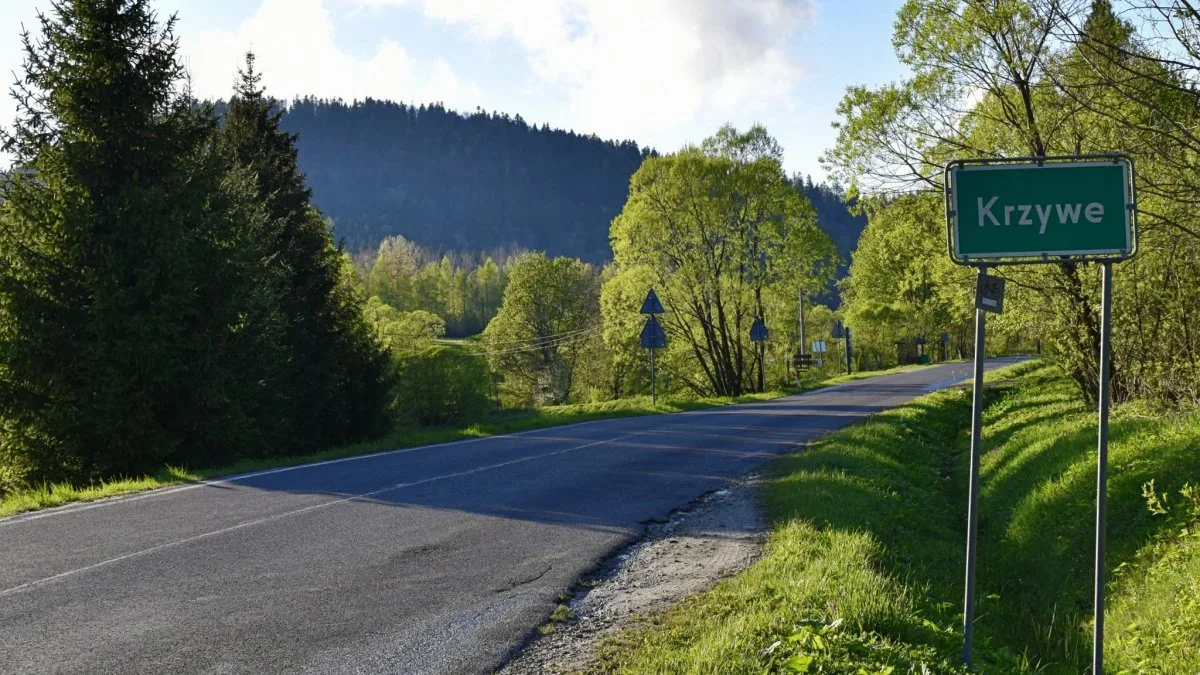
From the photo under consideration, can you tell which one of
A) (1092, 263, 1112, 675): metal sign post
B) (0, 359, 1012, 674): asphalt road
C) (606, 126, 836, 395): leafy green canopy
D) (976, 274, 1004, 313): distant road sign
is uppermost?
(606, 126, 836, 395): leafy green canopy

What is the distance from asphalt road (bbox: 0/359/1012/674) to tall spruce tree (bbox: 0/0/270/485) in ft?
13.2

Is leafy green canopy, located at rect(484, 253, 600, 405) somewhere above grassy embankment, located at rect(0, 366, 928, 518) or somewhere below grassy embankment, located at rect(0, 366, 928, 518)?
above

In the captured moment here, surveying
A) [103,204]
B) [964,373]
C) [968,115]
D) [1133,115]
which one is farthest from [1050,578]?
[964,373]

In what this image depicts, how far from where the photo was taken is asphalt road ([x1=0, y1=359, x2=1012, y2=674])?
4.95 m

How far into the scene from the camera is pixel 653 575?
22.5 feet

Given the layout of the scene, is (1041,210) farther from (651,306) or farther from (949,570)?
(651,306)

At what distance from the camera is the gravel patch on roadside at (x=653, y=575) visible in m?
5.07

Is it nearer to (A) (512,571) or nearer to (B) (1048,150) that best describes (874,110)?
(B) (1048,150)

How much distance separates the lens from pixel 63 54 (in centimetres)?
1543

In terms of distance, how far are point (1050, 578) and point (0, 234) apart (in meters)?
16.1

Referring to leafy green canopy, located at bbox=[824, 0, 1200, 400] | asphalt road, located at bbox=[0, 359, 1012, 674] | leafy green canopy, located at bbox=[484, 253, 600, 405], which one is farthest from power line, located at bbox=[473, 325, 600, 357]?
asphalt road, located at bbox=[0, 359, 1012, 674]

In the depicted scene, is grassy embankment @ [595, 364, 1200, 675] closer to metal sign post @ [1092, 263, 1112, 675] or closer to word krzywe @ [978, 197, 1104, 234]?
metal sign post @ [1092, 263, 1112, 675]

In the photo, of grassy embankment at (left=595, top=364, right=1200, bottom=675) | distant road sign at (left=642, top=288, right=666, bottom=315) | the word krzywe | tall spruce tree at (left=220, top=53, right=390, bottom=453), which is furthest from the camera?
distant road sign at (left=642, top=288, right=666, bottom=315)

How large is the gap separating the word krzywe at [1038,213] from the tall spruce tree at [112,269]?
13754 mm
